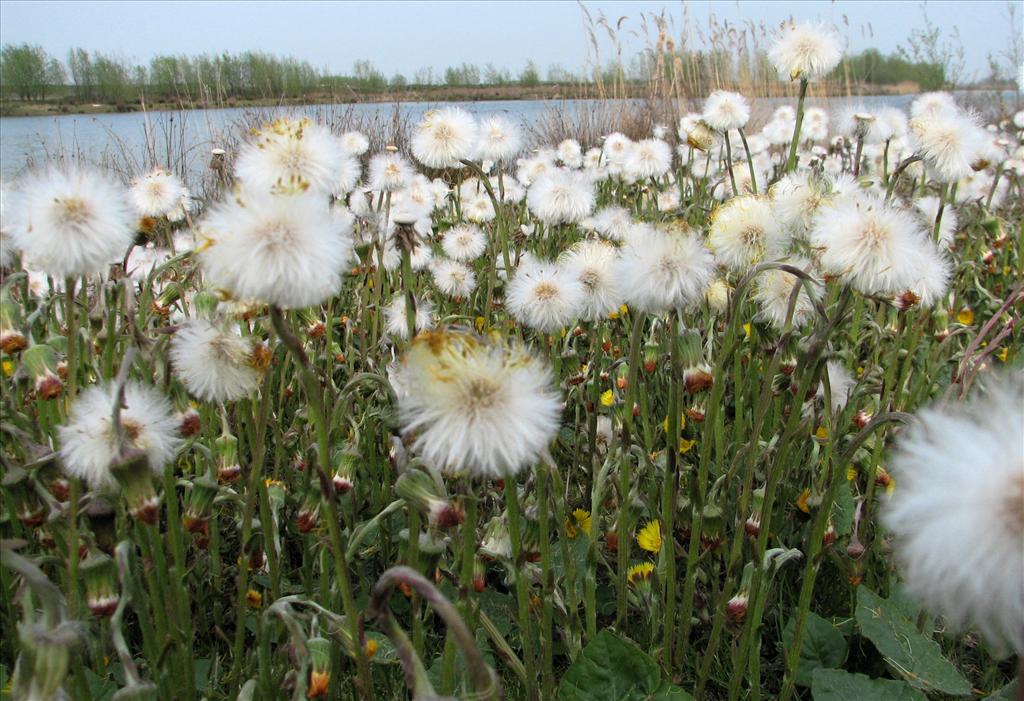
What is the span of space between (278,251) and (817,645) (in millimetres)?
1673

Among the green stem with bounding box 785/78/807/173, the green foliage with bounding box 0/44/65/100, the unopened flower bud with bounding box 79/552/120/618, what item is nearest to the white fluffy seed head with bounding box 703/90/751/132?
the green stem with bounding box 785/78/807/173

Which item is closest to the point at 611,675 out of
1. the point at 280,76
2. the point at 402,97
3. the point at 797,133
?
the point at 797,133

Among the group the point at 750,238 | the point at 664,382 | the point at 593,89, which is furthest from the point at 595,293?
the point at 593,89

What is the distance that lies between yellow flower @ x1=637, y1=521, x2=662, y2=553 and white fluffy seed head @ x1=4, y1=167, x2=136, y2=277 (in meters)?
1.56

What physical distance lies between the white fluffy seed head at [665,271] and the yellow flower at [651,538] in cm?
84

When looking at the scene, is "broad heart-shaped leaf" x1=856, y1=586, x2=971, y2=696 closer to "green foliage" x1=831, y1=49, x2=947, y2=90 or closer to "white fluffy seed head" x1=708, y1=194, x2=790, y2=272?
"white fluffy seed head" x1=708, y1=194, x2=790, y2=272

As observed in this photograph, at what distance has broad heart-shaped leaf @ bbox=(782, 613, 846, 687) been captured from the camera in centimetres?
194

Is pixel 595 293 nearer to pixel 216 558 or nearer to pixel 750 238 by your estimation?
pixel 750 238

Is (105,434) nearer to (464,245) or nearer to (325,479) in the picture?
(325,479)

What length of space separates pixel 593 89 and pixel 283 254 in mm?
12631

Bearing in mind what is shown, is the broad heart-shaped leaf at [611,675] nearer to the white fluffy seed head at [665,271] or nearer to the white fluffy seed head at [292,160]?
the white fluffy seed head at [665,271]

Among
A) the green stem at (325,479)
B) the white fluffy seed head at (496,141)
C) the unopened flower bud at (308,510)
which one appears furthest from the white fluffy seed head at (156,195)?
the green stem at (325,479)

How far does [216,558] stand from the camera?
1.96 metres

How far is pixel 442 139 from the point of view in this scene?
289cm
